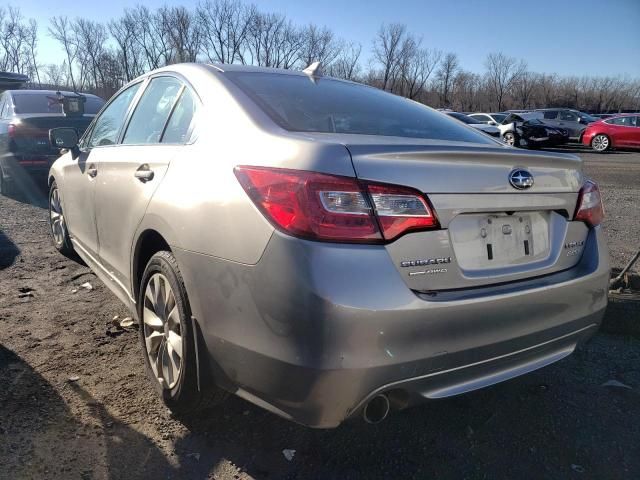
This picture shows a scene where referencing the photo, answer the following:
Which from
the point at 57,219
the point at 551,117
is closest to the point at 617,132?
the point at 551,117

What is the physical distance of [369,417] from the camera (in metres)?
1.92

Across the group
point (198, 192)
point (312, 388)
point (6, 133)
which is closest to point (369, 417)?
point (312, 388)

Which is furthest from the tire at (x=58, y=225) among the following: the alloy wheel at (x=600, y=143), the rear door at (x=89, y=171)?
the alloy wheel at (x=600, y=143)

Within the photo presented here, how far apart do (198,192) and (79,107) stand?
7.72 meters

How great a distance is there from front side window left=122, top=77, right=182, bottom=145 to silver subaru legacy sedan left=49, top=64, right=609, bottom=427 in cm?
22

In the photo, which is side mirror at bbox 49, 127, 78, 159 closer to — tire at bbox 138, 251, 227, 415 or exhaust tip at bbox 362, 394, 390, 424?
tire at bbox 138, 251, 227, 415

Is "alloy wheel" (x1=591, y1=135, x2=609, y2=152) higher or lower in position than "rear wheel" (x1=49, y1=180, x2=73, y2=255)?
lower

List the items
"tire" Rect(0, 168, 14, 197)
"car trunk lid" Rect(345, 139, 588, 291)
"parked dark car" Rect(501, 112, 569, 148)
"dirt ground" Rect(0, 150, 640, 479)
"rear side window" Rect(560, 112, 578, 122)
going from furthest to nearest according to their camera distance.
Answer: "rear side window" Rect(560, 112, 578, 122) → "parked dark car" Rect(501, 112, 569, 148) → "tire" Rect(0, 168, 14, 197) → "dirt ground" Rect(0, 150, 640, 479) → "car trunk lid" Rect(345, 139, 588, 291)

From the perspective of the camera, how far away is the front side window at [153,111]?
2908mm

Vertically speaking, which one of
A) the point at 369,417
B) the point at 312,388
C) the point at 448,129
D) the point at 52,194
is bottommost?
the point at 369,417

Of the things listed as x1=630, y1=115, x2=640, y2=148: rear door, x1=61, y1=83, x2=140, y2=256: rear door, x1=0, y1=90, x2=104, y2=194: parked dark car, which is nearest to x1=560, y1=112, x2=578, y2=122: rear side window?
x1=630, y1=115, x2=640, y2=148: rear door

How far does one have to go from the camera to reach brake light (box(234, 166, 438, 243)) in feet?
5.79

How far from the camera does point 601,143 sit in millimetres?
21703

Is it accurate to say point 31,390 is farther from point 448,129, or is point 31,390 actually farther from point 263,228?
point 448,129
